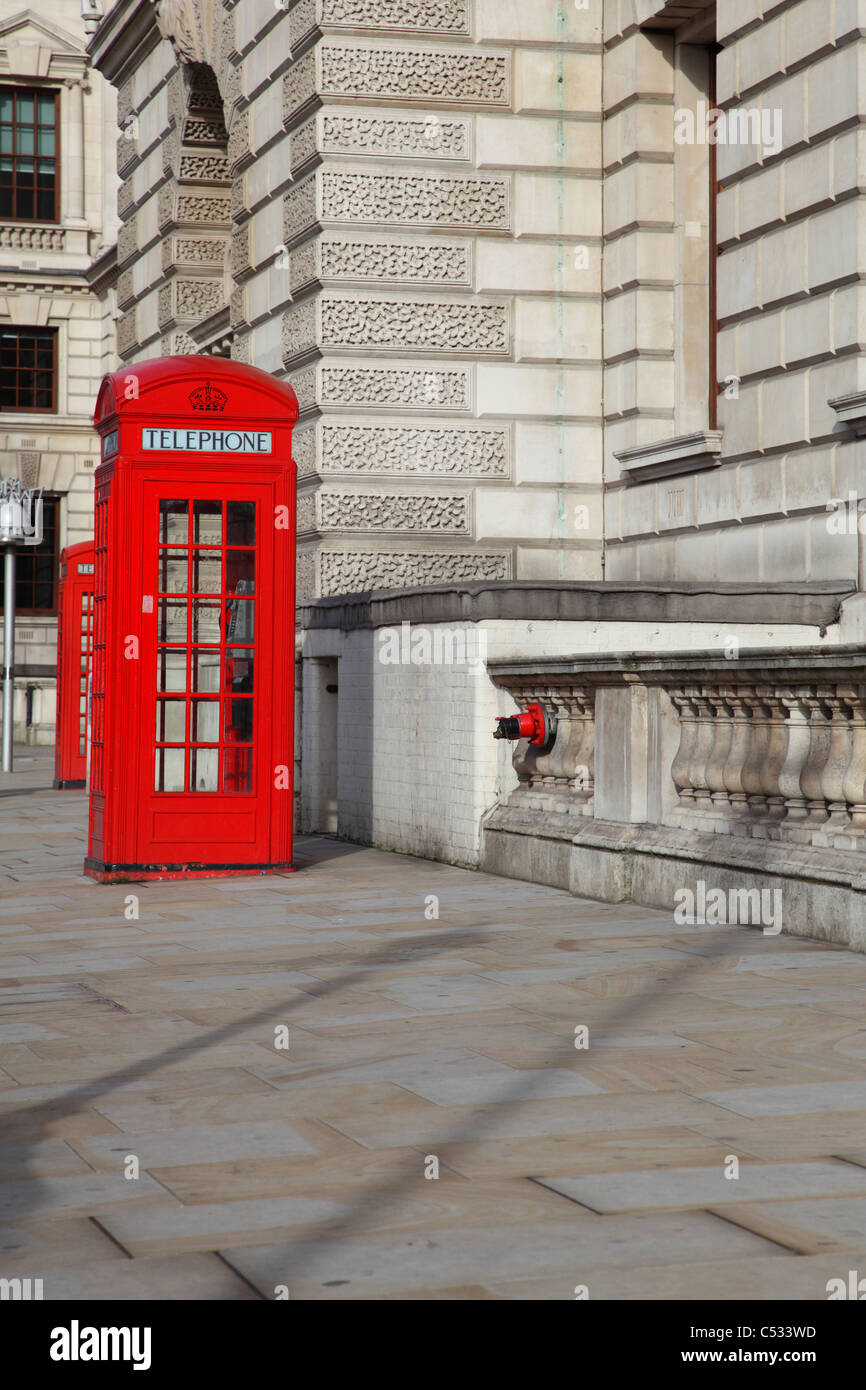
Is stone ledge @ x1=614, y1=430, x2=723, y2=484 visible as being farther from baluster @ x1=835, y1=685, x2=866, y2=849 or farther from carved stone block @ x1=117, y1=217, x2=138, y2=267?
Answer: carved stone block @ x1=117, y1=217, x2=138, y2=267

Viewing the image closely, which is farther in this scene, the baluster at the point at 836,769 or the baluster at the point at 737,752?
the baluster at the point at 737,752

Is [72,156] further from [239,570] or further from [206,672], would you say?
[206,672]

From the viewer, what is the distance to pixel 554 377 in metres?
15.0

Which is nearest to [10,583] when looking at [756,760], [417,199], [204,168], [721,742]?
[204,168]

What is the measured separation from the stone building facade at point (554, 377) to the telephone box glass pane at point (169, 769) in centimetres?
177

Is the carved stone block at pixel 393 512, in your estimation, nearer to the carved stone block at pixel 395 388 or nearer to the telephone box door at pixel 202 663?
the carved stone block at pixel 395 388

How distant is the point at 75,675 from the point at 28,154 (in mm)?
20216

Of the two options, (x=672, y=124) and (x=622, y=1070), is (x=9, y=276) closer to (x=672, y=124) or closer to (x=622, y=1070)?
(x=672, y=124)

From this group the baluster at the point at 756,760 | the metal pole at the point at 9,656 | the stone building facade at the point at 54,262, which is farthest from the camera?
the stone building facade at the point at 54,262

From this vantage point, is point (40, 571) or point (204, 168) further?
point (40, 571)

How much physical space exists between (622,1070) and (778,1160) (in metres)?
1.06

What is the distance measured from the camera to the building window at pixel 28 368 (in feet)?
123

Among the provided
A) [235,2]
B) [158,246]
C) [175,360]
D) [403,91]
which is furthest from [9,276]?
[175,360]

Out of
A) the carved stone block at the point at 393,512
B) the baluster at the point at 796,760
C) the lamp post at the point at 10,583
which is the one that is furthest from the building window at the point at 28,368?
the baluster at the point at 796,760
